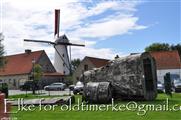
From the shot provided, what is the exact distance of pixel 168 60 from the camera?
272 feet

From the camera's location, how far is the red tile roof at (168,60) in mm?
81150

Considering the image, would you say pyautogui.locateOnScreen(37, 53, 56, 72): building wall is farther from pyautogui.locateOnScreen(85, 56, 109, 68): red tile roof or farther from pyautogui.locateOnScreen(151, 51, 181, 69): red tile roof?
pyautogui.locateOnScreen(151, 51, 181, 69): red tile roof

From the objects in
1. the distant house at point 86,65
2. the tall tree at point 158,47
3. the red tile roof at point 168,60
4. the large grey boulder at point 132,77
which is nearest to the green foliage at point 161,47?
the tall tree at point 158,47

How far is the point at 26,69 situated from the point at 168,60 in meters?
32.3

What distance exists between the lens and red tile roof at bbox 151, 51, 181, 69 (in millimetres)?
81150

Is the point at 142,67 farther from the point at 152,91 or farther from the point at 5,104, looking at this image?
the point at 5,104

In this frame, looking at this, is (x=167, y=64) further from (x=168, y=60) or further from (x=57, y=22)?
(x=57, y=22)

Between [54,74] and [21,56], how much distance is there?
15290 millimetres

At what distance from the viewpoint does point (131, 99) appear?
26781mm

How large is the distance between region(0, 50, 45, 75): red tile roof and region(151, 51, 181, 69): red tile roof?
93.8 feet

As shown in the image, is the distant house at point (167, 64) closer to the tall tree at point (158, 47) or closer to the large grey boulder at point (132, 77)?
the tall tree at point (158, 47)

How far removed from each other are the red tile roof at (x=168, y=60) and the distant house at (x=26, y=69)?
2234 centimetres

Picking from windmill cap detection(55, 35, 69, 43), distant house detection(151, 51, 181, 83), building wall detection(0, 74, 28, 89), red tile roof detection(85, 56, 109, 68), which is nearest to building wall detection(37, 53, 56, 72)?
building wall detection(0, 74, 28, 89)

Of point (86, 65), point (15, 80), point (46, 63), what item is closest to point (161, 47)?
point (86, 65)
